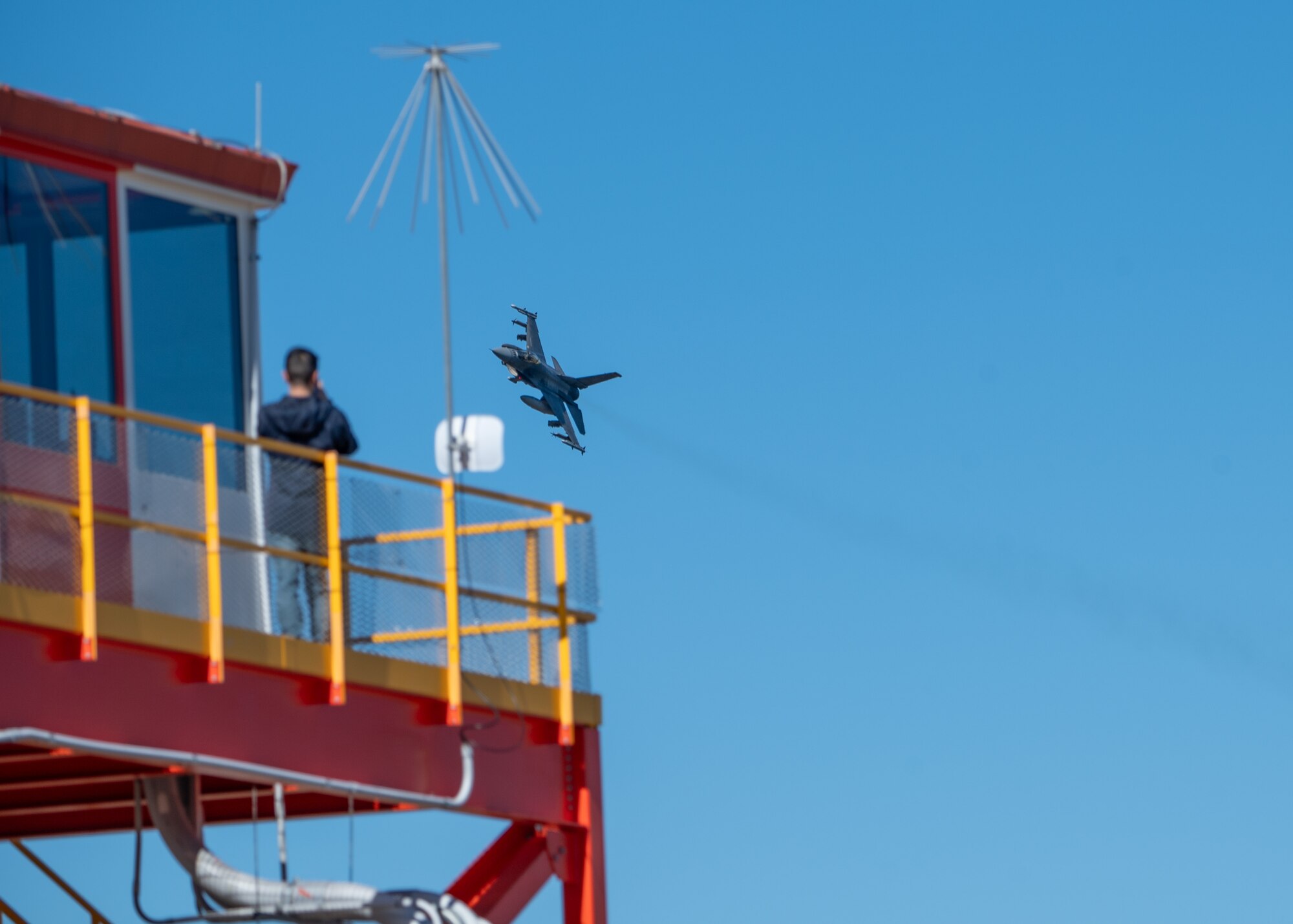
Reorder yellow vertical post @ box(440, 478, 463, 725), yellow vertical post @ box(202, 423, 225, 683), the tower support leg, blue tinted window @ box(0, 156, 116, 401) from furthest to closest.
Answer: the tower support leg, yellow vertical post @ box(440, 478, 463, 725), blue tinted window @ box(0, 156, 116, 401), yellow vertical post @ box(202, 423, 225, 683)

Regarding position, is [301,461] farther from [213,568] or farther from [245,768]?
[245,768]

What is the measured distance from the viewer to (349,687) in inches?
706

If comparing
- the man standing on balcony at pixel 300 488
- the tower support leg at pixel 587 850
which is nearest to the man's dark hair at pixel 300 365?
the man standing on balcony at pixel 300 488

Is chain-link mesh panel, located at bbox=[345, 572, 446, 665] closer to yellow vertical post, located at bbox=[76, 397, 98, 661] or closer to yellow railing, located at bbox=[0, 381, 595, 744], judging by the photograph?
yellow railing, located at bbox=[0, 381, 595, 744]

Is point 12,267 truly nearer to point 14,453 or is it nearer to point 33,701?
point 14,453

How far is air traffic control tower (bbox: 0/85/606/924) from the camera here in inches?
635

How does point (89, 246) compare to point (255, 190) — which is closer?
point (89, 246)

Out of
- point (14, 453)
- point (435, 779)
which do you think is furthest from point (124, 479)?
point (435, 779)

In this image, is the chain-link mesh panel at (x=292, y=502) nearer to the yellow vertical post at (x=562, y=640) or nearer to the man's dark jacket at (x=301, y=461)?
the man's dark jacket at (x=301, y=461)

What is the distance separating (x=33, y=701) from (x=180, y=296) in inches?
188

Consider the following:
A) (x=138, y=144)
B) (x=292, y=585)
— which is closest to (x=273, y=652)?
(x=292, y=585)

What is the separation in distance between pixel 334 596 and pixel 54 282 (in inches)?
128

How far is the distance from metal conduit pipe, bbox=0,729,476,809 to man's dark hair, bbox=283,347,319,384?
273 centimetres

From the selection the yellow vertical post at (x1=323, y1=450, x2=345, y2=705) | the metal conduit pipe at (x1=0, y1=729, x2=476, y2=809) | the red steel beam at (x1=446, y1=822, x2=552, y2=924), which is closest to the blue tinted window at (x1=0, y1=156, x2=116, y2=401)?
the yellow vertical post at (x1=323, y1=450, x2=345, y2=705)
